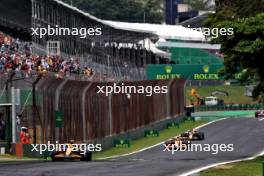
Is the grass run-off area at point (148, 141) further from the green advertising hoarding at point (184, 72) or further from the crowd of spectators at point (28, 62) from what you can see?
the crowd of spectators at point (28, 62)

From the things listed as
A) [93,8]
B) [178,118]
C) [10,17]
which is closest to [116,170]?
[10,17]

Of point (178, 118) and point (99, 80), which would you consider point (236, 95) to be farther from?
point (99, 80)

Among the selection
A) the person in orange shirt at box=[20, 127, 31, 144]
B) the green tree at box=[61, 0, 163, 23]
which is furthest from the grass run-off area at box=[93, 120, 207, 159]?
the green tree at box=[61, 0, 163, 23]

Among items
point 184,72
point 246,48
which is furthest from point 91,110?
point 184,72

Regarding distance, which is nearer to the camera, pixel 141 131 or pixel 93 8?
pixel 141 131

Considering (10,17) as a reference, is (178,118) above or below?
below

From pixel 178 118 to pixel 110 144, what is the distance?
27405mm

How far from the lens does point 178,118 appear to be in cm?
8412

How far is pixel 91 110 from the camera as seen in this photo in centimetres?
5281

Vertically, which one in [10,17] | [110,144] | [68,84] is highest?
[10,17]

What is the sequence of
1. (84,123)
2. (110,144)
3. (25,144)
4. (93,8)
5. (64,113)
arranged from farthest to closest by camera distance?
(93,8)
(110,144)
(84,123)
(64,113)
(25,144)

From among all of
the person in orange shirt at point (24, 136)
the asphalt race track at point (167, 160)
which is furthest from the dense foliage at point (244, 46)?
the person in orange shirt at point (24, 136)

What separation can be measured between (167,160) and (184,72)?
42.7m

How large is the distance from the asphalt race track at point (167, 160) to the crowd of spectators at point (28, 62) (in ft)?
17.6
